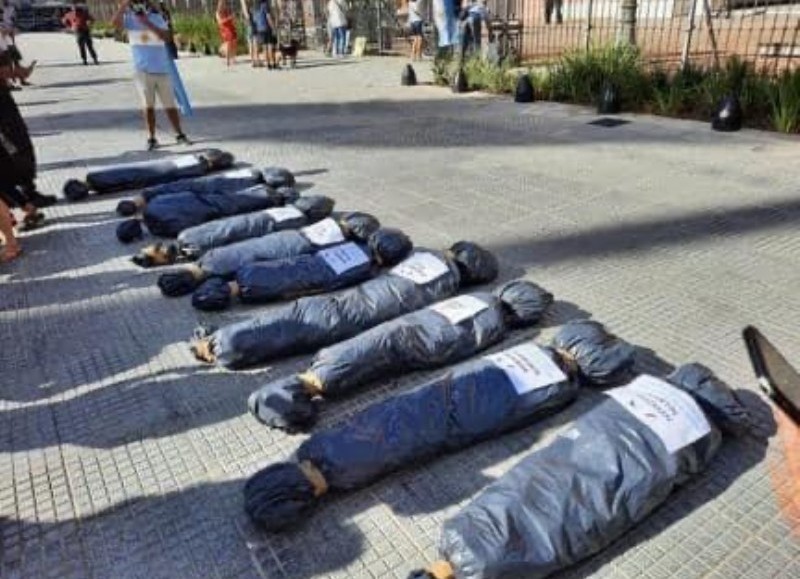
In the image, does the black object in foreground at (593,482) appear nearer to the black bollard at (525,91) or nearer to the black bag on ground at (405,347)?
the black bag on ground at (405,347)

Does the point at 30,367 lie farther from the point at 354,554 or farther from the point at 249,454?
the point at 354,554

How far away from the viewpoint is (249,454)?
2590mm

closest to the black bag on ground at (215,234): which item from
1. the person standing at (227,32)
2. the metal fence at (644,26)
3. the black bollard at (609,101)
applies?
the black bollard at (609,101)

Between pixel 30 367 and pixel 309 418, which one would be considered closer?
pixel 309 418

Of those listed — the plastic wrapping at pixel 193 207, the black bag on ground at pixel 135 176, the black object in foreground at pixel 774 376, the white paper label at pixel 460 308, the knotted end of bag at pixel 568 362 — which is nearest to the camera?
the black object in foreground at pixel 774 376

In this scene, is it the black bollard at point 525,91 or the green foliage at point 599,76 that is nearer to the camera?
the green foliage at point 599,76

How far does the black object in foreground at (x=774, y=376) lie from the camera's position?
113 centimetres

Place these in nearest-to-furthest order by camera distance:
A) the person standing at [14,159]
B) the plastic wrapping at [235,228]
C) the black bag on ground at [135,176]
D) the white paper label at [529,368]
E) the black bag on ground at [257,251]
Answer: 1. the white paper label at [529,368]
2. the black bag on ground at [257,251]
3. the plastic wrapping at [235,228]
4. the person standing at [14,159]
5. the black bag on ground at [135,176]

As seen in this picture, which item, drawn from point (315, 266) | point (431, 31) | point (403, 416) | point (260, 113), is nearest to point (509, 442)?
point (403, 416)

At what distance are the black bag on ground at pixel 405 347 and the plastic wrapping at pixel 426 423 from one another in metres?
0.30

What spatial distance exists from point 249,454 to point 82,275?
2510 millimetres

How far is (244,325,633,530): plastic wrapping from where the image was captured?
220cm

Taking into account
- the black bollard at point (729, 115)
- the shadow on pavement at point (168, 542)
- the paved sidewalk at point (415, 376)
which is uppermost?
the black bollard at point (729, 115)

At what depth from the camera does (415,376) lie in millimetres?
2982
